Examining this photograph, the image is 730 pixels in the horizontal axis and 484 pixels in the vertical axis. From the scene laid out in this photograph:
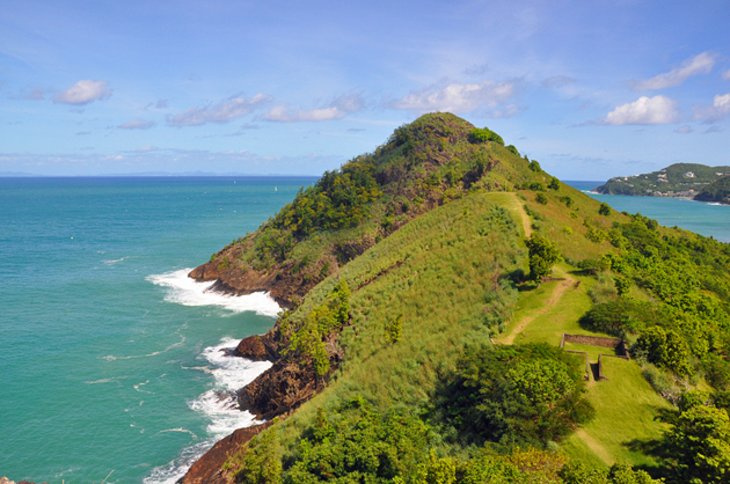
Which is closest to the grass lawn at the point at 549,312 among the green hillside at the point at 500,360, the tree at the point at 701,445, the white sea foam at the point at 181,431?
the green hillside at the point at 500,360

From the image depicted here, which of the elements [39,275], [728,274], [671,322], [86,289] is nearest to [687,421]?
[671,322]

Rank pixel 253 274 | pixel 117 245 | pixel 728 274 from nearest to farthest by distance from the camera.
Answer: pixel 728 274
pixel 253 274
pixel 117 245

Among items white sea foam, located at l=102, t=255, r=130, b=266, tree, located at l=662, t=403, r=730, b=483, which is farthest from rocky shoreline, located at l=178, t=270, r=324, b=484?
white sea foam, located at l=102, t=255, r=130, b=266

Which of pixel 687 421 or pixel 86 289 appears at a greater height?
pixel 687 421

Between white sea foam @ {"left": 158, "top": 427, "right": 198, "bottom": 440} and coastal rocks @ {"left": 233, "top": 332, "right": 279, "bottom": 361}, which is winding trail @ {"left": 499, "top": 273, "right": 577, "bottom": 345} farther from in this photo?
coastal rocks @ {"left": 233, "top": 332, "right": 279, "bottom": 361}

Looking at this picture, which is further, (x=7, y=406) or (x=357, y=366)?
(x=7, y=406)

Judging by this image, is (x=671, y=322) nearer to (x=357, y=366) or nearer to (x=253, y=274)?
(x=357, y=366)
